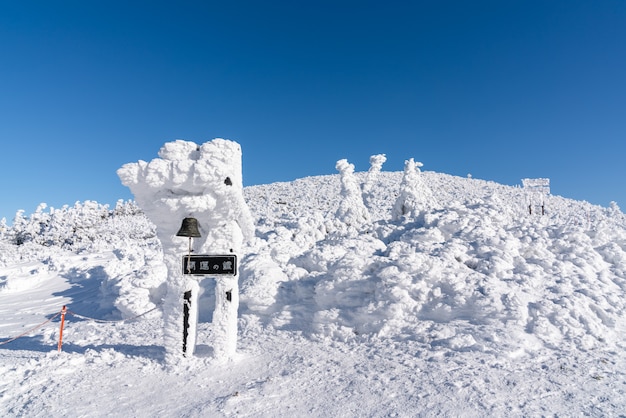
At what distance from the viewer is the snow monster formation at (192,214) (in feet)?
23.8

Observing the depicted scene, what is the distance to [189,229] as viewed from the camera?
23.4 ft

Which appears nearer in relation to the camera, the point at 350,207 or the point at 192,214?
the point at 192,214

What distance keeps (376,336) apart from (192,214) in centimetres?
441

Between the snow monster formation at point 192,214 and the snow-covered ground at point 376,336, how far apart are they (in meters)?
0.60

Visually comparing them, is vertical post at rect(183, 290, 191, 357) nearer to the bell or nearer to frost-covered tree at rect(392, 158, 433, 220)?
the bell

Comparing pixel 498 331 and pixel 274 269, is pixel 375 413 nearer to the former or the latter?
pixel 498 331

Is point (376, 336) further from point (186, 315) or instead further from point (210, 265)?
point (186, 315)

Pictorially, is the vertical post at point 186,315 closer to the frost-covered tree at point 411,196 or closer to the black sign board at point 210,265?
the black sign board at point 210,265

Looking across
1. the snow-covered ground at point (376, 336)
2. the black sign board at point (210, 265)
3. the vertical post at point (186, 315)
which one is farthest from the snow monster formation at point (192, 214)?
the snow-covered ground at point (376, 336)

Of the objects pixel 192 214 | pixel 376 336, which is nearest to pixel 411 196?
pixel 376 336

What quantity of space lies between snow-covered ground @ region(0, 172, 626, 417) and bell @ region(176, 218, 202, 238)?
236 cm

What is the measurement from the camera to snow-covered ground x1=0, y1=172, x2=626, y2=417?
5512 millimetres

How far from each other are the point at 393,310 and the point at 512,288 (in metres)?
2.61

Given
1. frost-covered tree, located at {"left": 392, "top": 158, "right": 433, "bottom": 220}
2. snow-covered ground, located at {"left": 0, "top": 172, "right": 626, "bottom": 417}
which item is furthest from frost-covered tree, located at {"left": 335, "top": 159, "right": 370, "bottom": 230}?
snow-covered ground, located at {"left": 0, "top": 172, "right": 626, "bottom": 417}
